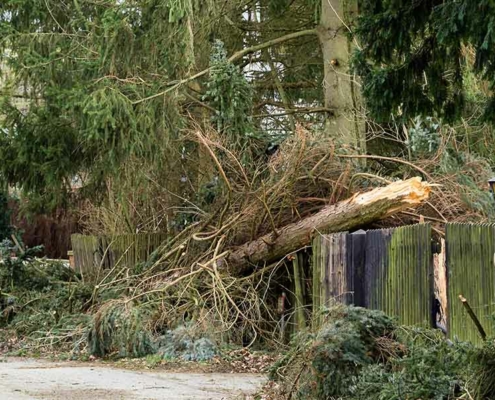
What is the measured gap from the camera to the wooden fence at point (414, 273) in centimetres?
928

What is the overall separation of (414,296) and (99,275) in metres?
8.09

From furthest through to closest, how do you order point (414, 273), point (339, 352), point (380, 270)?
point (380, 270), point (414, 273), point (339, 352)

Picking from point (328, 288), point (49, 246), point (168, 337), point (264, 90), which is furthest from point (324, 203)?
point (49, 246)

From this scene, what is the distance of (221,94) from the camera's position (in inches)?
689

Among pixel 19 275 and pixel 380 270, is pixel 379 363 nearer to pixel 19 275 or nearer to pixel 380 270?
pixel 380 270

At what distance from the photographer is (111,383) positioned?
11.4m

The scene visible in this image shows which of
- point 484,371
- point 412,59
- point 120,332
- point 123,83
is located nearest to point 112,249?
point 123,83

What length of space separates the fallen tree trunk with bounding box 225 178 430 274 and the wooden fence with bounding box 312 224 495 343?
1.83 feet

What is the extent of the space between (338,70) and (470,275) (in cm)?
1107

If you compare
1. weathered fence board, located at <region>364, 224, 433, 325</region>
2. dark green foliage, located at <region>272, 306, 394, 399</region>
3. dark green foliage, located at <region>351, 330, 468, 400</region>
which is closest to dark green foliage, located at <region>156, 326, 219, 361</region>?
weathered fence board, located at <region>364, 224, 433, 325</region>

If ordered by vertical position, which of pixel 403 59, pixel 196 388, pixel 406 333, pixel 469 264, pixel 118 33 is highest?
pixel 118 33

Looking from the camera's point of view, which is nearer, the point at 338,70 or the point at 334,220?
the point at 334,220

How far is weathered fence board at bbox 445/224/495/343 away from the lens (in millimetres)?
9117

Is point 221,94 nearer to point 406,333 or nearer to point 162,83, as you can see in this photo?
point 162,83
